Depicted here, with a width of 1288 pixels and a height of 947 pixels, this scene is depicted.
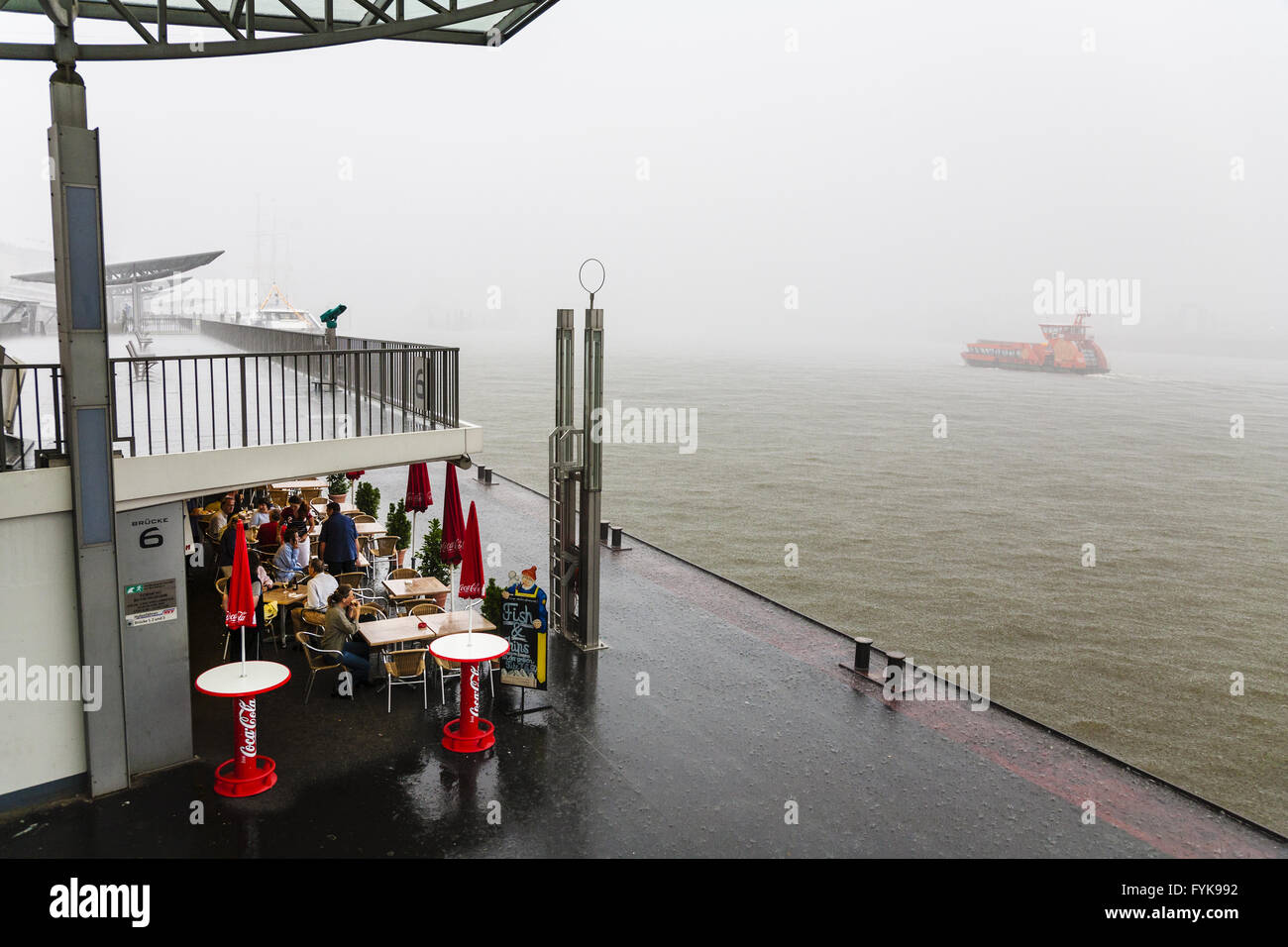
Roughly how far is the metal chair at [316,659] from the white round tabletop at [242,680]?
5.54 feet

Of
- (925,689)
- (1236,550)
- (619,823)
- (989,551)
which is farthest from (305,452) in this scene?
(1236,550)

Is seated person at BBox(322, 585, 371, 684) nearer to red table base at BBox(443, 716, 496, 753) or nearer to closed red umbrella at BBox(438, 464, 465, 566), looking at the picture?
red table base at BBox(443, 716, 496, 753)

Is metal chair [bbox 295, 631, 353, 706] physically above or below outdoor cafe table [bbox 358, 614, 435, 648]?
below

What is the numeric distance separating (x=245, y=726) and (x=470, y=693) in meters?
2.30

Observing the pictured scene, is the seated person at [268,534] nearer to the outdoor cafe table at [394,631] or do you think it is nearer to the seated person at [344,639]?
the seated person at [344,639]

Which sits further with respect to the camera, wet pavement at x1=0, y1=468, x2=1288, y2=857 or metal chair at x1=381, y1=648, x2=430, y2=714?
metal chair at x1=381, y1=648, x2=430, y2=714

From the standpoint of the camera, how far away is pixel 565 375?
1293 cm

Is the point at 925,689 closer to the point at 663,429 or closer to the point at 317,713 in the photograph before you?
the point at 317,713

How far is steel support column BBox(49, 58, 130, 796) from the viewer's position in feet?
26.6

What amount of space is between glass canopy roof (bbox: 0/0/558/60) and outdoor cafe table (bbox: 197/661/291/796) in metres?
6.20

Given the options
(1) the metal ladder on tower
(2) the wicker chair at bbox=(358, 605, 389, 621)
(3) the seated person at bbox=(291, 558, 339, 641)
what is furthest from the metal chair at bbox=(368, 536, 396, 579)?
(1) the metal ladder on tower

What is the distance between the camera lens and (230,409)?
13664 millimetres

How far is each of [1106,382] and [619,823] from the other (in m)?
138

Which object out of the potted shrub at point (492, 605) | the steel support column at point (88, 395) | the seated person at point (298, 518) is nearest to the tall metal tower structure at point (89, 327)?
the steel support column at point (88, 395)
